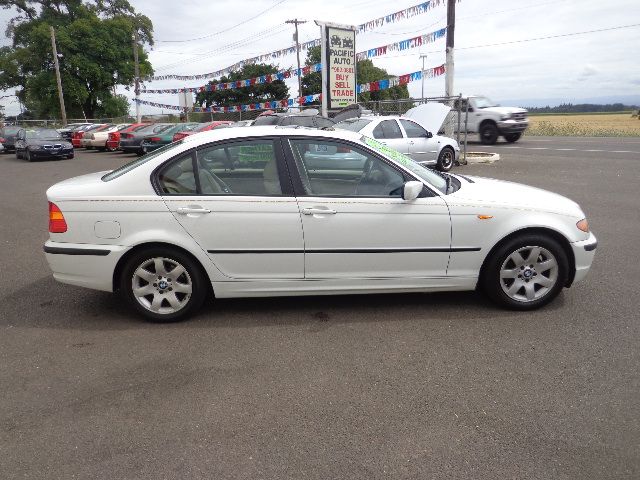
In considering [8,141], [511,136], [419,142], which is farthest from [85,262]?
[8,141]

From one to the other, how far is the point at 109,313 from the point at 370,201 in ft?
8.02

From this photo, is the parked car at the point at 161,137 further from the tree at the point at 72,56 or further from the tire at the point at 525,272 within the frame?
the tree at the point at 72,56

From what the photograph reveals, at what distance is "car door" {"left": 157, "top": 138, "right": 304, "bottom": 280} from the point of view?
13.4 ft

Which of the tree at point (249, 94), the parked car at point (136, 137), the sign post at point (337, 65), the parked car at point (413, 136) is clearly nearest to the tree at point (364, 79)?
the tree at point (249, 94)

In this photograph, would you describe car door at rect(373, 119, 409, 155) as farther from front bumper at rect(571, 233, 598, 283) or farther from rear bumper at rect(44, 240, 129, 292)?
rear bumper at rect(44, 240, 129, 292)

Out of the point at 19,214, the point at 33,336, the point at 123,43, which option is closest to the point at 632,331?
the point at 33,336

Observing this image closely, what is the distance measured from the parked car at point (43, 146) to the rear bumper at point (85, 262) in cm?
2030

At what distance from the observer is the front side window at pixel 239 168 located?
4168mm

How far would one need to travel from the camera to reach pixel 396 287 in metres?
4.29

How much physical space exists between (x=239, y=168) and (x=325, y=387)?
1.93 metres

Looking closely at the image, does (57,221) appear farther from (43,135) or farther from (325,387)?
(43,135)

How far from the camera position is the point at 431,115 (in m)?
14.9

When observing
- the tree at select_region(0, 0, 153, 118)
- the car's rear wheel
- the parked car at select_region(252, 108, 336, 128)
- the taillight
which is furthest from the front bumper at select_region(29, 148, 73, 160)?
the tree at select_region(0, 0, 153, 118)

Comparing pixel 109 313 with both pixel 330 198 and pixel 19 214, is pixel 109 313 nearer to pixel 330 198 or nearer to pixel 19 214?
pixel 330 198
